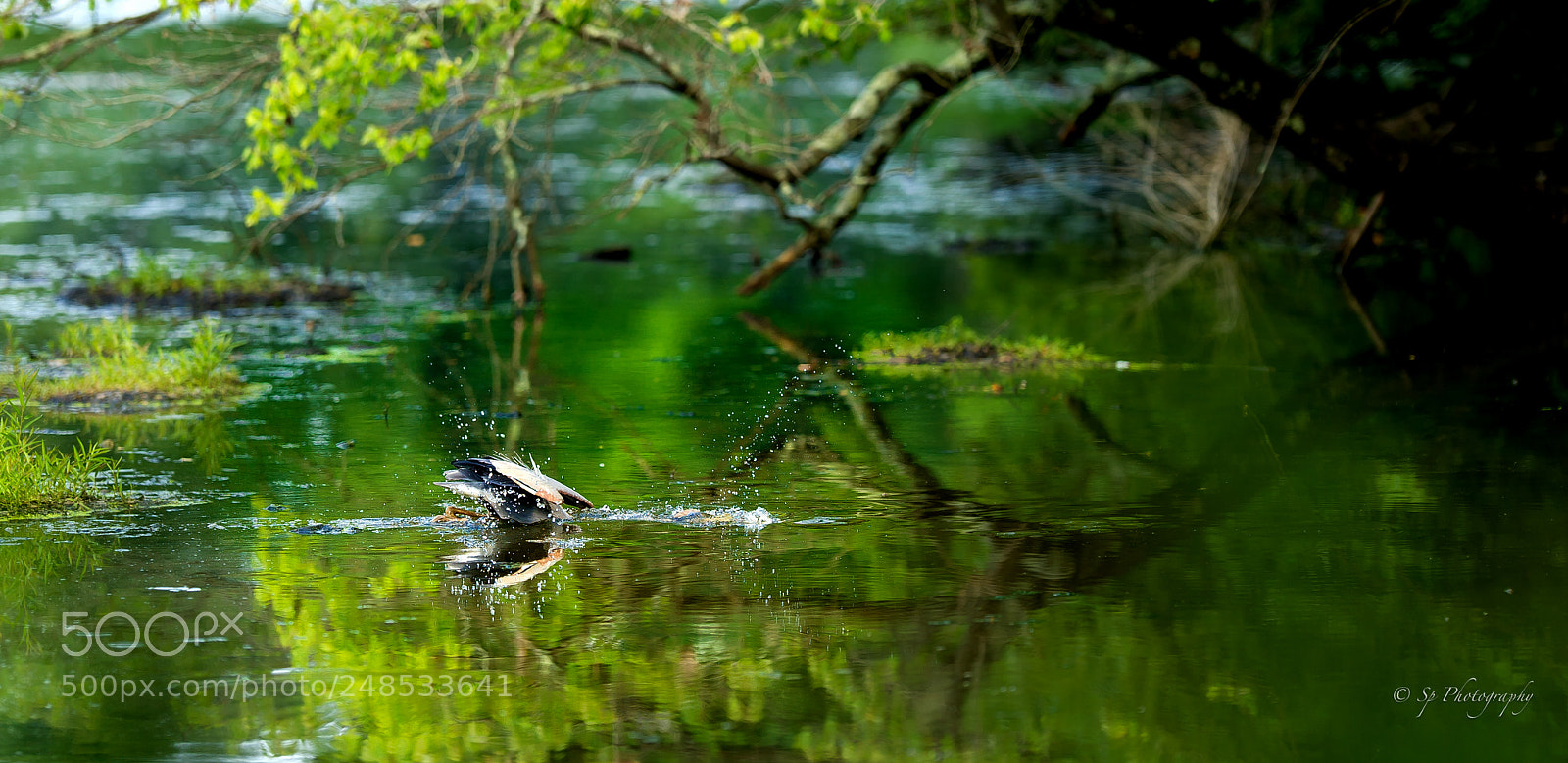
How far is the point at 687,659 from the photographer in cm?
741

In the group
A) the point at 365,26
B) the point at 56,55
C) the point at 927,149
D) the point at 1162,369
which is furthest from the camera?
the point at 927,149

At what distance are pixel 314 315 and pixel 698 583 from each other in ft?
41.4

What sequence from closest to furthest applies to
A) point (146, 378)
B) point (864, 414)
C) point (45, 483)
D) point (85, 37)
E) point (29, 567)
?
point (29, 567)
point (45, 483)
point (864, 414)
point (146, 378)
point (85, 37)

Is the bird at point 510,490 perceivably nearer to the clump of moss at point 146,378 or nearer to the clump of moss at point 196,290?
the clump of moss at point 146,378

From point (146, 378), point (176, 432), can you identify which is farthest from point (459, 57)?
point (176, 432)

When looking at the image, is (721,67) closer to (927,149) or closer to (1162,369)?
(1162,369)

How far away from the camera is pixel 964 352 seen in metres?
16.3

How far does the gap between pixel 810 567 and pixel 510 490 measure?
190 cm

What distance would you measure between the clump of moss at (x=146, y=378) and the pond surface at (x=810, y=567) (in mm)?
476

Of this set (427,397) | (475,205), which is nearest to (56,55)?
(427,397)

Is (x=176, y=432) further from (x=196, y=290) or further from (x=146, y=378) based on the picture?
(x=196, y=290)

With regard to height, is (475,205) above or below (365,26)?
below

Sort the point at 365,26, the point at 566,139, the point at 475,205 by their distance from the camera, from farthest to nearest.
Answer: the point at 566,139
the point at 475,205
the point at 365,26

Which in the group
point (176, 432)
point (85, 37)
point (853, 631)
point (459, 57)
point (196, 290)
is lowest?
point (196, 290)
